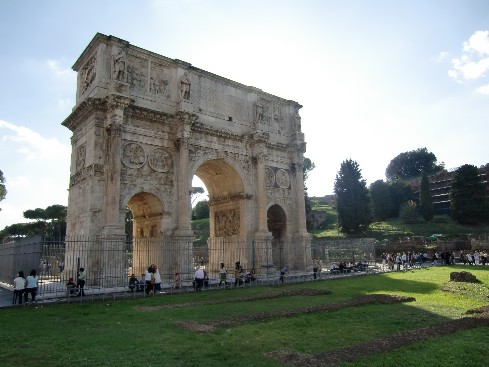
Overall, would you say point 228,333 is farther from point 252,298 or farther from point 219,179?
point 219,179

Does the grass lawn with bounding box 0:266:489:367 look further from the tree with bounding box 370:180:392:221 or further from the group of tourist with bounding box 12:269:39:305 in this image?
the tree with bounding box 370:180:392:221

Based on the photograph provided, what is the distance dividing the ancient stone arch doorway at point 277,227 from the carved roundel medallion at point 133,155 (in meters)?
10.1

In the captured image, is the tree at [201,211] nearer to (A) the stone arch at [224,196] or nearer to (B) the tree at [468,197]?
(B) the tree at [468,197]

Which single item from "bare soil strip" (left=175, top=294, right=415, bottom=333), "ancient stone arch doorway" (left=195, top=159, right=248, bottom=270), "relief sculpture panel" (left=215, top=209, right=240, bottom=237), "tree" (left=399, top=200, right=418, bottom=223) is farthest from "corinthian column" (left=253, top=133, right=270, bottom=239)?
"tree" (left=399, top=200, right=418, bottom=223)

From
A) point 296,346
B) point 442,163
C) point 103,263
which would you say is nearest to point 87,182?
point 103,263

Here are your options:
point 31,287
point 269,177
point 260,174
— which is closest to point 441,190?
point 269,177

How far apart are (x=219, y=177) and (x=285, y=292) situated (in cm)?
1222

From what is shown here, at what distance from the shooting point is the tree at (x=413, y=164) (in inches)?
3445

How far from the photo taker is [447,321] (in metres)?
8.76

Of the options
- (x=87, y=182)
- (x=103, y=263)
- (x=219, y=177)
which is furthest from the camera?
(x=219, y=177)

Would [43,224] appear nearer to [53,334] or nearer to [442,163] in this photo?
[53,334]

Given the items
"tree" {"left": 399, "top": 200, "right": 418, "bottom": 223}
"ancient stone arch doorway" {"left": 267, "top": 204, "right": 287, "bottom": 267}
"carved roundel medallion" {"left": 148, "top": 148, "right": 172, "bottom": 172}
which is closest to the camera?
"carved roundel medallion" {"left": 148, "top": 148, "right": 172, "bottom": 172}

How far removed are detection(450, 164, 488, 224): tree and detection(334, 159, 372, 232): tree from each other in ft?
44.7

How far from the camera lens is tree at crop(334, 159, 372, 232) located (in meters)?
54.4
